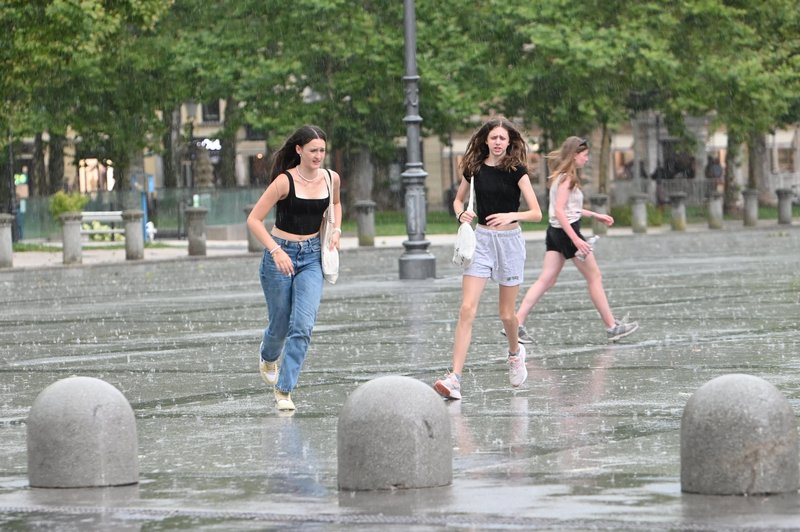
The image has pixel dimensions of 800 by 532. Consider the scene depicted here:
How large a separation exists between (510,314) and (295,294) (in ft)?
5.50

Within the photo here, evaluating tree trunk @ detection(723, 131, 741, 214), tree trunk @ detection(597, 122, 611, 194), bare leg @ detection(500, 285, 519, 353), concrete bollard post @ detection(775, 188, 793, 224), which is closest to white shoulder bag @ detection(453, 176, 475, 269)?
bare leg @ detection(500, 285, 519, 353)

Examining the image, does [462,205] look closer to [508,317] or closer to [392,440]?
[508,317]

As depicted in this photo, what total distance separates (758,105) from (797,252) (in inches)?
794

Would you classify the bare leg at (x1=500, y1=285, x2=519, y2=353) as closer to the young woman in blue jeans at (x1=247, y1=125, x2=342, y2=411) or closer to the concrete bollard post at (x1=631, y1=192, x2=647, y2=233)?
the young woman in blue jeans at (x1=247, y1=125, x2=342, y2=411)

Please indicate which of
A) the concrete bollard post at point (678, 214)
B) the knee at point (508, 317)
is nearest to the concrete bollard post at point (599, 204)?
the concrete bollard post at point (678, 214)

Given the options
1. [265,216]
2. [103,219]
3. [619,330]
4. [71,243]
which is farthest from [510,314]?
[103,219]

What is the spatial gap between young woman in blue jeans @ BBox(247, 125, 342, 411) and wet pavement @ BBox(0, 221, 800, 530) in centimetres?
53

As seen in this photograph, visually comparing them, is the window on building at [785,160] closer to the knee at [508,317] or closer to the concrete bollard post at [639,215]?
the concrete bollard post at [639,215]

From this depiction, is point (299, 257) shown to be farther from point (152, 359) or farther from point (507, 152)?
point (152, 359)

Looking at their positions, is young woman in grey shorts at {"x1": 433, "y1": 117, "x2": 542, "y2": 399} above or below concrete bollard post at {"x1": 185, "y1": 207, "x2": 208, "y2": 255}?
above

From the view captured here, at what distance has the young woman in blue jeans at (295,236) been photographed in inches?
433

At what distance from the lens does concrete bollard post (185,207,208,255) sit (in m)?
37.1

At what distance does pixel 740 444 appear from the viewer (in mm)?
7332

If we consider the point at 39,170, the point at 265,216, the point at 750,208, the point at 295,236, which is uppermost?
the point at 39,170
